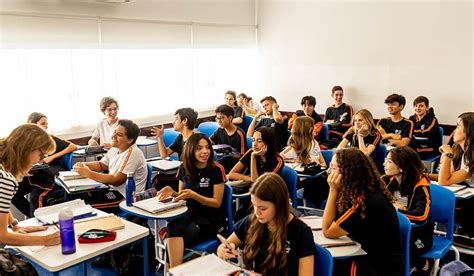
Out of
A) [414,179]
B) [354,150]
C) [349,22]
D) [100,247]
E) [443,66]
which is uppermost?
[349,22]

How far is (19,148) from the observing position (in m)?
2.23

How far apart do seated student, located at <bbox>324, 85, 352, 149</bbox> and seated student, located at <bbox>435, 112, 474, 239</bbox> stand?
116 inches

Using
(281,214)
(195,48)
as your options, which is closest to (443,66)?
(195,48)

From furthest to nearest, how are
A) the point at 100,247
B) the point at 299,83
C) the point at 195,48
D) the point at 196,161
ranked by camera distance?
the point at 299,83
the point at 195,48
the point at 196,161
the point at 100,247

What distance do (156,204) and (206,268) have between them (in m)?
1.00

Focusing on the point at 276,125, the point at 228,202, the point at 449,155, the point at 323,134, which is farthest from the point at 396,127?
the point at 228,202

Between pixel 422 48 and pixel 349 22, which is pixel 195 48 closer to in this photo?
pixel 349 22

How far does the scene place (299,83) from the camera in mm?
7707

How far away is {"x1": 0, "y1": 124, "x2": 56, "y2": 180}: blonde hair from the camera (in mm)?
2221

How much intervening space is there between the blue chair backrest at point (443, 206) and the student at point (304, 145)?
1358mm

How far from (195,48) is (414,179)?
4742 mm

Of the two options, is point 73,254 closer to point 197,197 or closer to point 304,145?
point 197,197

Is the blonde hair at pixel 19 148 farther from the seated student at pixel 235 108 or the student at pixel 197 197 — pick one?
the seated student at pixel 235 108

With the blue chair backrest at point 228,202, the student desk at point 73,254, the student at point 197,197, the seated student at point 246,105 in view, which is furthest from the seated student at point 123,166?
the seated student at point 246,105
